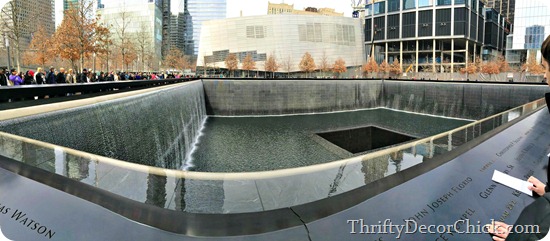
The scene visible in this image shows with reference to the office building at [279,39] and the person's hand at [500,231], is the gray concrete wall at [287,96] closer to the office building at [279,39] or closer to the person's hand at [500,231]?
the person's hand at [500,231]

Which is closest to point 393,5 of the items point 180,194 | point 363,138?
point 363,138

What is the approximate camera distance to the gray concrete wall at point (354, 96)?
78.5 feet

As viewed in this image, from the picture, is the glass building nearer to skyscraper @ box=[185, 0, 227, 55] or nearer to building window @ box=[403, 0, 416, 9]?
building window @ box=[403, 0, 416, 9]

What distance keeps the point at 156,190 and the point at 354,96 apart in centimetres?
2968

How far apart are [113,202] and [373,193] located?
5.45 feet

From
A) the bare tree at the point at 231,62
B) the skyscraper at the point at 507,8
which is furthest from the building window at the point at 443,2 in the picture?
the skyscraper at the point at 507,8

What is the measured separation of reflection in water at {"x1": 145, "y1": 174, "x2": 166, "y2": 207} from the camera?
8.08 ft

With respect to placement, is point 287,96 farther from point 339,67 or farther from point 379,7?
point 379,7

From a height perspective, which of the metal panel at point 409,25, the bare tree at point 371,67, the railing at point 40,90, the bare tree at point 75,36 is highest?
the metal panel at point 409,25

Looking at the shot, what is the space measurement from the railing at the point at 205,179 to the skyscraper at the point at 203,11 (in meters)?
117

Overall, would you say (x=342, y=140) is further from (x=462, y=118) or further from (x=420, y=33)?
(x=420, y=33)

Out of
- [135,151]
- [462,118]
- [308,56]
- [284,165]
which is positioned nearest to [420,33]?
[308,56]

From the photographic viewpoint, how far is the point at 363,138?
66.8ft

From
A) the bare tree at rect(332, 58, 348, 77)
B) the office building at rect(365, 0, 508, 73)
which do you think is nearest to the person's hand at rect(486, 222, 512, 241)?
the office building at rect(365, 0, 508, 73)
